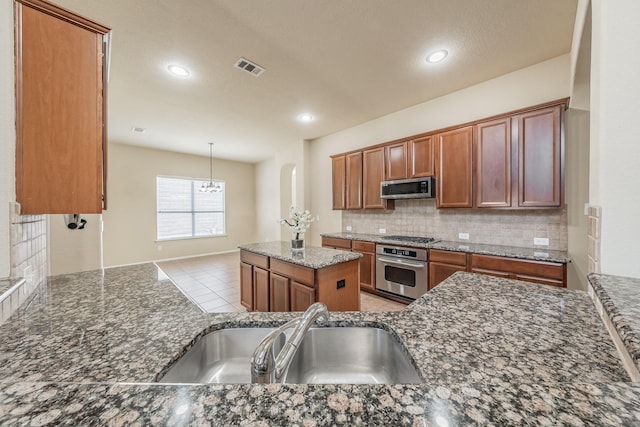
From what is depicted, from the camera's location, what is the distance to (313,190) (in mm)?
5480

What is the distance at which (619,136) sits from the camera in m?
→ 0.94

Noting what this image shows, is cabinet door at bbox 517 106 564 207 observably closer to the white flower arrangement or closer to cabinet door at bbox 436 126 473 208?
cabinet door at bbox 436 126 473 208

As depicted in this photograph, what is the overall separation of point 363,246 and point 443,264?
A: 1.18 meters

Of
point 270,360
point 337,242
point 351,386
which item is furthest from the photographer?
point 337,242

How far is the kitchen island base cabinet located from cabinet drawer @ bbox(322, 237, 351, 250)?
1.41m

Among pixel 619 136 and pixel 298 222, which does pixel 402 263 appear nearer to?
pixel 298 222

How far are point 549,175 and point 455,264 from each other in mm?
1252

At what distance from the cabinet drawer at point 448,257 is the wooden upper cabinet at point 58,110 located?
3.06m

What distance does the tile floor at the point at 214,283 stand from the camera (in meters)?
3.32

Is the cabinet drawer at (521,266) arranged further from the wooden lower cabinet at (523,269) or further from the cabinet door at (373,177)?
the cabinet door at (373,177)

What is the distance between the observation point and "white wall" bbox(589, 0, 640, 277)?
0.92 metres

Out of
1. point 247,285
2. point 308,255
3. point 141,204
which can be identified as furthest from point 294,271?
point 141,204

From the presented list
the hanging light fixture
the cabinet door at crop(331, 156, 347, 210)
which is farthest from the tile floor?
the hanging light fixture

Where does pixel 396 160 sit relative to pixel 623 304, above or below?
above
